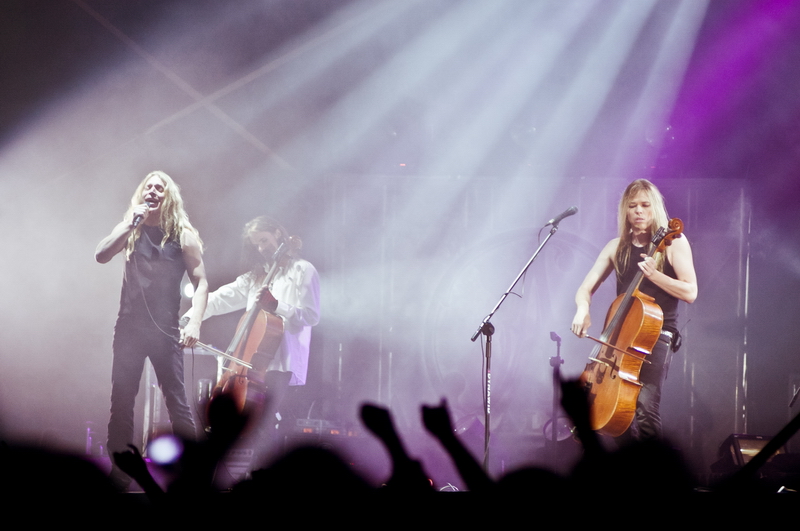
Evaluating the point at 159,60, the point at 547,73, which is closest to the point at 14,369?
the point at 159,60

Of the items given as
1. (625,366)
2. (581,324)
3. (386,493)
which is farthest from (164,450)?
(386,493)

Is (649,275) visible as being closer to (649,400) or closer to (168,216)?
(649,400)

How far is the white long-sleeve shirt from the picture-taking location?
20.0 ft

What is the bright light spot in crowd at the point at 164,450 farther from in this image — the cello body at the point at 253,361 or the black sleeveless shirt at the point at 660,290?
the black sleeveless shirt at the point at 660,290

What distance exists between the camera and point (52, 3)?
4.71m

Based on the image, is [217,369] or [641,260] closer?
[641,260]

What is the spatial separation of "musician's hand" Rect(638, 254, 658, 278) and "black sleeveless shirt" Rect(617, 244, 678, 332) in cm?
12

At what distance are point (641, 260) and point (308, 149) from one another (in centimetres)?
418

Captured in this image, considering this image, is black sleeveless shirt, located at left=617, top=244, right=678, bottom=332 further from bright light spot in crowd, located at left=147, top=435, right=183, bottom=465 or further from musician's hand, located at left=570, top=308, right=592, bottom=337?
bright light spot in crowd, located at left=147, top=435, right=183, bottom=465

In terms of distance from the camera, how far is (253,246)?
22.5 ft

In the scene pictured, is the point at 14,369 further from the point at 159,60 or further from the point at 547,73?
the point at 547,73

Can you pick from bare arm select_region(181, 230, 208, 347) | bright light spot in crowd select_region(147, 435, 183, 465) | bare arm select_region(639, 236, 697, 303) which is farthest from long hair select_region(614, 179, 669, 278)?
bright light spot in crowd select_region(147, 435, 183, 465)

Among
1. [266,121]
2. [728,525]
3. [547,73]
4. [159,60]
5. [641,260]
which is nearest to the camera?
[728,525]

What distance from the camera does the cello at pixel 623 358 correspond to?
13.5 ft
